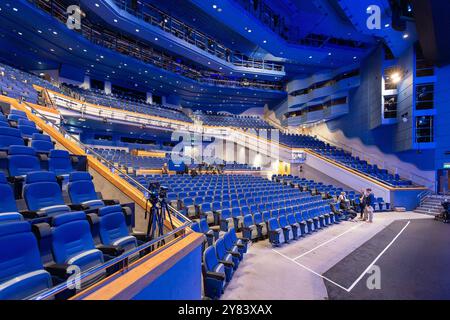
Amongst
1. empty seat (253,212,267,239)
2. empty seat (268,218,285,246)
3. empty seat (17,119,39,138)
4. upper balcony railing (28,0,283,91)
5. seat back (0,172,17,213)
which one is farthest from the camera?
upper balcony railing (28,0,283,91)

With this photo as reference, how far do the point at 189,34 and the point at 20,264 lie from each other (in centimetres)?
1477

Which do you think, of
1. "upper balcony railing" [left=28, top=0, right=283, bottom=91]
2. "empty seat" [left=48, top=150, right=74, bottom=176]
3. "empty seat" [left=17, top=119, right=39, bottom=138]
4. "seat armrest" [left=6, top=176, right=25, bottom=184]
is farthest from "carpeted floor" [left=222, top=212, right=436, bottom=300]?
"upper balcony railing" [left=28, top=0, right=283, bottom=91]

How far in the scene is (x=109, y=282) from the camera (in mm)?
1208

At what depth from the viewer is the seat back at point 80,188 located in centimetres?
260

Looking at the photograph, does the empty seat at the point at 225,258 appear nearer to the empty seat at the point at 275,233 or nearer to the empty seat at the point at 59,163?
the empty seat at the point at 275,233

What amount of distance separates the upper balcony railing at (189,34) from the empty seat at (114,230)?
11293mm

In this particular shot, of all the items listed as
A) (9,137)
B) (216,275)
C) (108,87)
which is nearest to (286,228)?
(216,275)

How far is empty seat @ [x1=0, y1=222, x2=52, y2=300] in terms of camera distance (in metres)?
1.22

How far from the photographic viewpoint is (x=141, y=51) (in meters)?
13.2

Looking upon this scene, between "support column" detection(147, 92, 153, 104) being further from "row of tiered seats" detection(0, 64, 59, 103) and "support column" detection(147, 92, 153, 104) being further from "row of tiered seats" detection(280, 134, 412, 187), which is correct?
"row of tiered seats" detection(280, 134, 412, 187)

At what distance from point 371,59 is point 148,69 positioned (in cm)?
1176

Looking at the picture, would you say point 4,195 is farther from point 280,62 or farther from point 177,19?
point 280,62

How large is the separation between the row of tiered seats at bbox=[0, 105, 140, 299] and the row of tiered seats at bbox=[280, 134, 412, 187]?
1028 cm

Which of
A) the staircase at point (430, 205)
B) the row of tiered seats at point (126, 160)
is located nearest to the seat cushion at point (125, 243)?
the row of tiered seats at point (126, 160)
